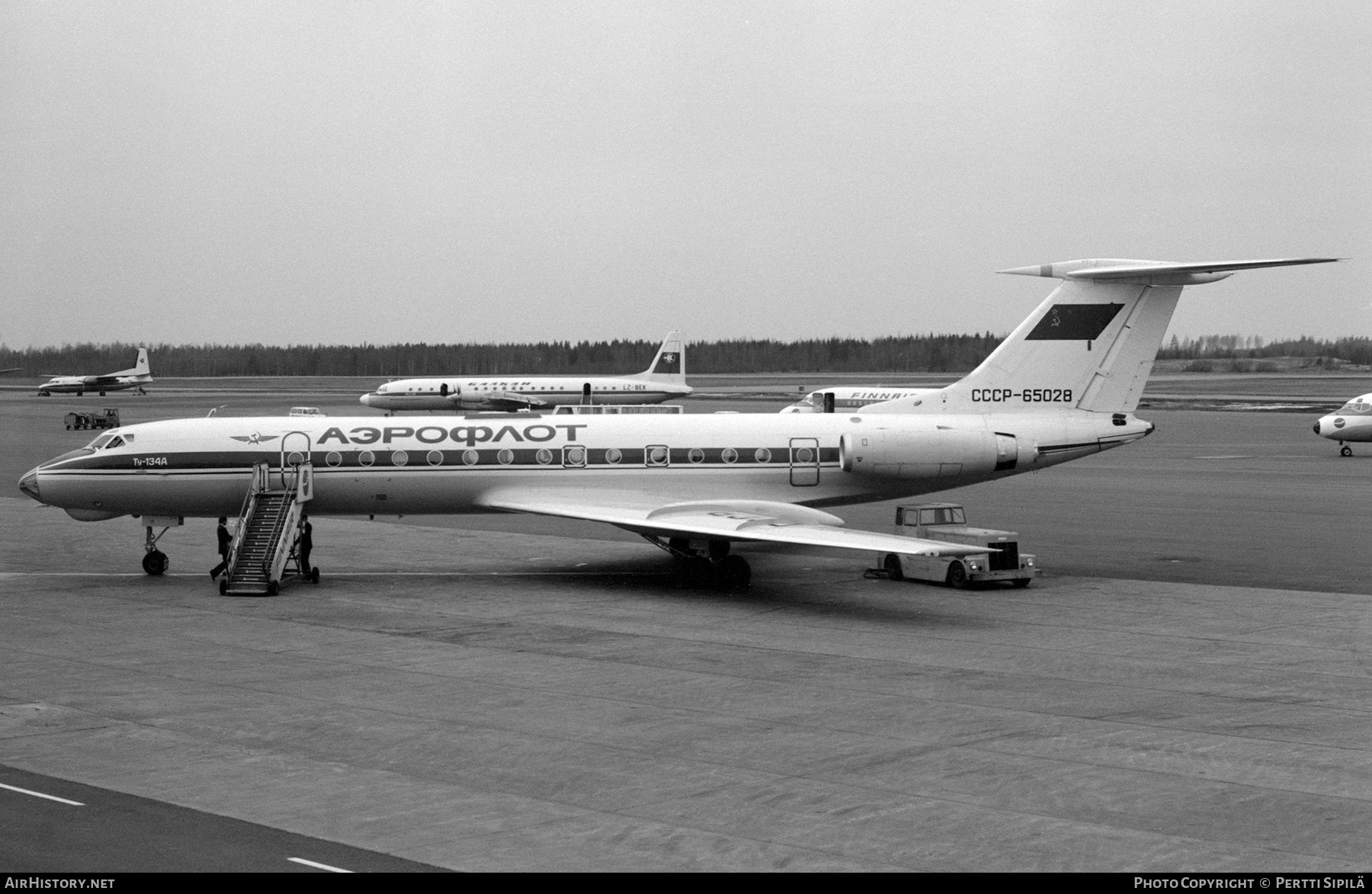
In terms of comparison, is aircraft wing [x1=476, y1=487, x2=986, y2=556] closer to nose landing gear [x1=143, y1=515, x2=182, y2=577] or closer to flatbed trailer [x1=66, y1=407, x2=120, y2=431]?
nose landing gear [x1=143, y1=515, x2=182, y2=577]

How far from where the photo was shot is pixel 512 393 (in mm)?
80875

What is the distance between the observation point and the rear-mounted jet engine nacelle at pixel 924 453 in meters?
26.9

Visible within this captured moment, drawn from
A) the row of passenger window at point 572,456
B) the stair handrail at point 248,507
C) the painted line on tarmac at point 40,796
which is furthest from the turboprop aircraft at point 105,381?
the painted line on tarmac at point 40,796

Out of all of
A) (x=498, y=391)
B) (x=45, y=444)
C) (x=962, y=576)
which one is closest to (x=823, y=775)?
(x=962, y=576)

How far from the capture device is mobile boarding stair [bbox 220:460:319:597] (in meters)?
24.6

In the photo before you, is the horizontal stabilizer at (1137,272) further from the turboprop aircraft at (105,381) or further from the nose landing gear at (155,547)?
the turboprop aircraft at (105,381)

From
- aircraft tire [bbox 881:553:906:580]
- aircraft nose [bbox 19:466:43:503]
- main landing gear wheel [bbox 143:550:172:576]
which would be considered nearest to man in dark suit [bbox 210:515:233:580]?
main landing gear wheel [bbox 143:550:172:576]

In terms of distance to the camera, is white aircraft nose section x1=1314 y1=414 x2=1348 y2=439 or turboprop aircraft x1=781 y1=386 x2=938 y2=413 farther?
turboprop aircraft x1=781 y1=386 x2=938 y2=413

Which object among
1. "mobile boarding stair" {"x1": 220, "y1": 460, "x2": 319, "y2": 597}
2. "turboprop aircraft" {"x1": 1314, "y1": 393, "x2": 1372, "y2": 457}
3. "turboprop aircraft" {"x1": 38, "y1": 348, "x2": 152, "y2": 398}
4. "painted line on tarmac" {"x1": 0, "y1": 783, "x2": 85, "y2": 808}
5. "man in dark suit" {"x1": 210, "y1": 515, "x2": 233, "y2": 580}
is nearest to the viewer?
"painted line on tarmac" {"x1": 0, "y1": 783, "x2": 85, "y2": 808}

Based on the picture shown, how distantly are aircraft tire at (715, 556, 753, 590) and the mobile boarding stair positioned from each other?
7.52 meters

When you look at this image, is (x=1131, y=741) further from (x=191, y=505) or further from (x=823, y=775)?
(x=191, y=505)

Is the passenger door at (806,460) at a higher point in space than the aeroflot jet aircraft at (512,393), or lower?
lower

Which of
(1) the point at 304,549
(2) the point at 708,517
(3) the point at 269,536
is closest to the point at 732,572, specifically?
(2) the point at 708,517

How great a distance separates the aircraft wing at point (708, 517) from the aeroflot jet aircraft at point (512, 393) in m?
52.4
